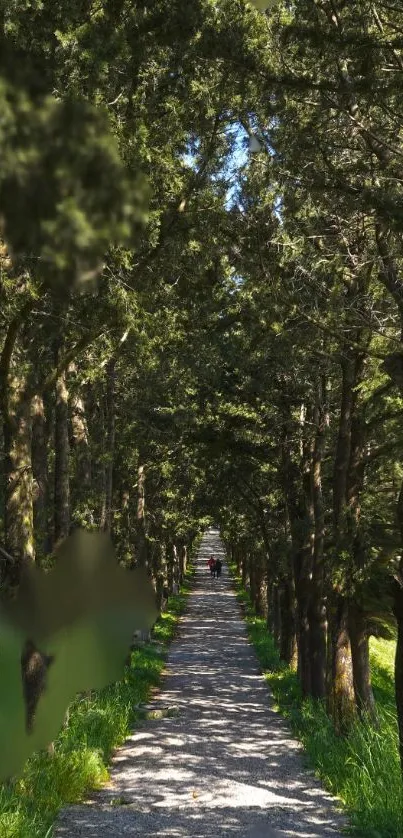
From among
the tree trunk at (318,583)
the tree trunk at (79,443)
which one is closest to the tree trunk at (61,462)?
the tree trunk at (79,443)

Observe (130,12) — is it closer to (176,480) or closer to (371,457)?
(371,457)

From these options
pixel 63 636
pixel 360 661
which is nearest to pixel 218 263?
pixel 360 661

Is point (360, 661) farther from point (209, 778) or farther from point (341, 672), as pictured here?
point (209, 778)

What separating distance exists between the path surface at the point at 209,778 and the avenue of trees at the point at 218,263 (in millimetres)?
734

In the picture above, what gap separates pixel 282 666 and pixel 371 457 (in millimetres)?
11884

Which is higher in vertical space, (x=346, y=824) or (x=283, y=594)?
(x=283, y=594)

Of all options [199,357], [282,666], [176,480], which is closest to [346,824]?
[199,357]

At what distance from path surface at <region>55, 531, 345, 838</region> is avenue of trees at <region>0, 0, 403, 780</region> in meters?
0.73

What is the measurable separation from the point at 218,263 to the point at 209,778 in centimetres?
703

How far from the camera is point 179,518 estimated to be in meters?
36.5

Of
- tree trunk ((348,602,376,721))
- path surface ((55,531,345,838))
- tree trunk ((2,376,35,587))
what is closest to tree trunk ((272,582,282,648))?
path surface ((55,531,345,838))

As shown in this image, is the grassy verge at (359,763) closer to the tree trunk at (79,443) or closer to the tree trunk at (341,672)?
the tree trunk at (341,672)

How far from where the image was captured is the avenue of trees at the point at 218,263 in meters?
0.66

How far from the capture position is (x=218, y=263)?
9.75m
